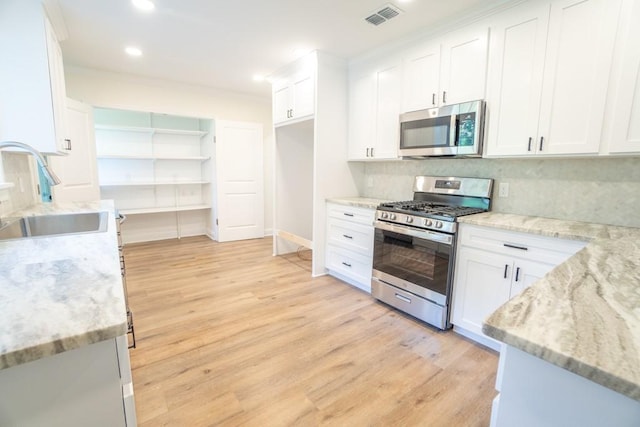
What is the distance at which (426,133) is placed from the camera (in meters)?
2.67

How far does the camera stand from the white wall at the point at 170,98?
399 cm

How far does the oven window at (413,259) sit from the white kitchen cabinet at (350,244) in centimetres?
24

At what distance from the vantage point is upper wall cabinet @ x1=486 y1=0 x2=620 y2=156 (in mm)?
1826

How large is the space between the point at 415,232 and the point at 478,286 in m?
0.60

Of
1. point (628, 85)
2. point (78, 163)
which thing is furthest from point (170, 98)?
point (628, 85)

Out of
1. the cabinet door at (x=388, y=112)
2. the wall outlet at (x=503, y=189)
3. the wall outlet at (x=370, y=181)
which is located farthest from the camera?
the wall outlet at (x=370, y=181)

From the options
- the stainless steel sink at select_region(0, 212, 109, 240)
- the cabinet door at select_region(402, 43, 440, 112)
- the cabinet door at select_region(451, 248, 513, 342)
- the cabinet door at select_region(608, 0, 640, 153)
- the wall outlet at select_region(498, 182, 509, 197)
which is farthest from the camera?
the cabinet door at select_region(402, 43, 440, 112)

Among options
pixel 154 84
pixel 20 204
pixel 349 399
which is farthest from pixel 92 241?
pixel 154 84

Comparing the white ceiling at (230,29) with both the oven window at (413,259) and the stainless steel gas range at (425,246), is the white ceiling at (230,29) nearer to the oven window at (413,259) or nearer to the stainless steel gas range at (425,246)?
the stainless steel gas range at (425,246)

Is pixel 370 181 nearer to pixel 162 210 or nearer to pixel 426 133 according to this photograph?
pixel 426 133

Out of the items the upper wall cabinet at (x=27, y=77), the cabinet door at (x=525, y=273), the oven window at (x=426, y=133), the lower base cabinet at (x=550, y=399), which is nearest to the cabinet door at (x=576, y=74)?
the oven window at (x=426, y=133)

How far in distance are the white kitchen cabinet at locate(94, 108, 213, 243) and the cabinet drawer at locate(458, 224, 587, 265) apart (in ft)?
14.1

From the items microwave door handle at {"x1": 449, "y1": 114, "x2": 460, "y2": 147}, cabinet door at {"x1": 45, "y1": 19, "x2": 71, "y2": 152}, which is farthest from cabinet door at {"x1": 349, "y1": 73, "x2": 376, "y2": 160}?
cabinet door at {"x1": 45, "y1": 19, "x2": 71, "y2": 152}

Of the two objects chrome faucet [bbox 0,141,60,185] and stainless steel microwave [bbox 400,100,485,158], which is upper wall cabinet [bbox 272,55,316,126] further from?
chrome faucet [bbox 0,141,60,185]
